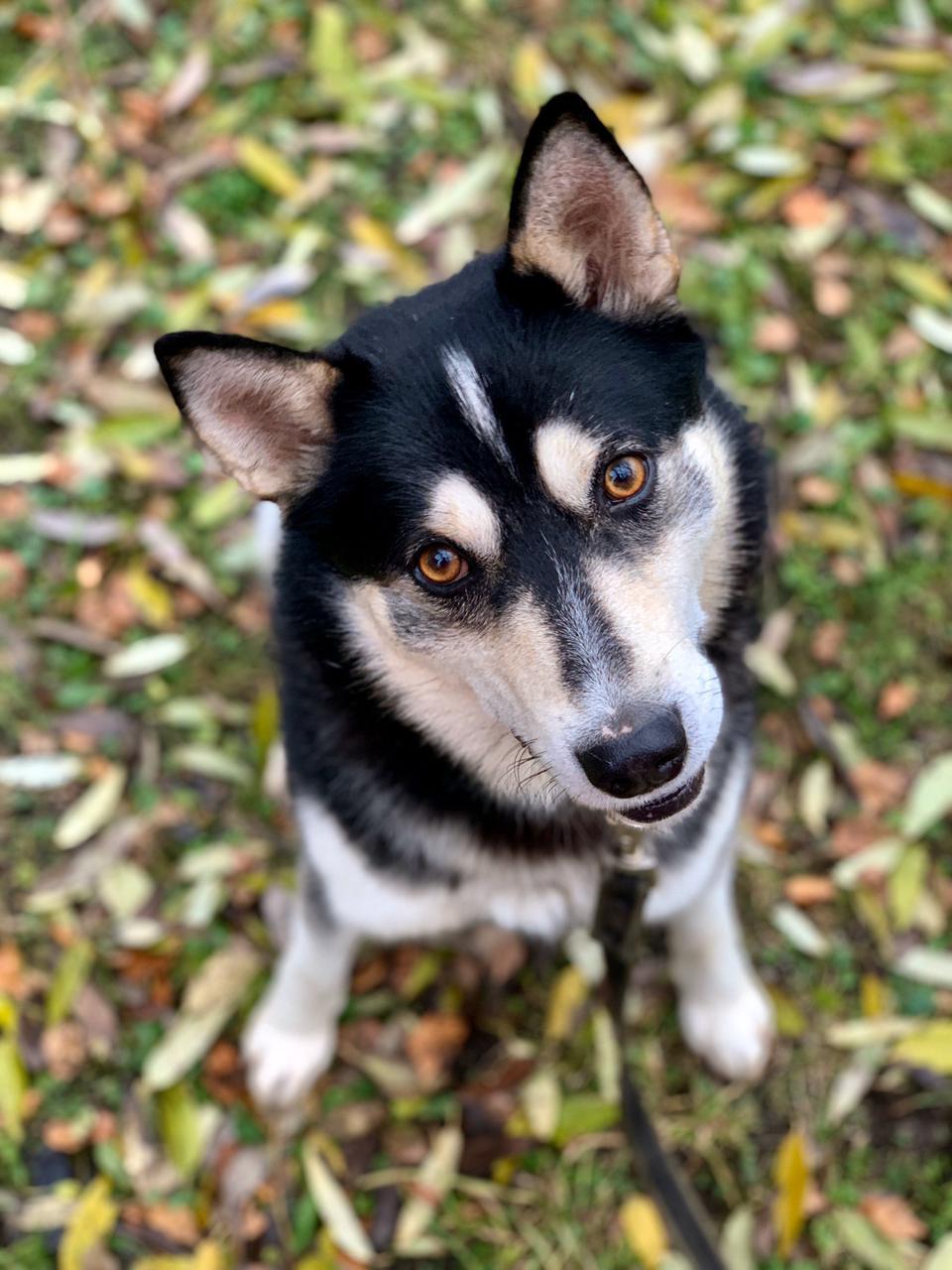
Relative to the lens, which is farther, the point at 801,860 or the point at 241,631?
the point at 241,631

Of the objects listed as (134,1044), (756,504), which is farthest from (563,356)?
(134,1044)

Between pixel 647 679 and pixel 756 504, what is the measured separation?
2.22 ft

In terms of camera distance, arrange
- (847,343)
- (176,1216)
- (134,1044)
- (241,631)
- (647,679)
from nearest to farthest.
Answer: (647,679), (176,1216), (134,1044), (241,631), (847,343)

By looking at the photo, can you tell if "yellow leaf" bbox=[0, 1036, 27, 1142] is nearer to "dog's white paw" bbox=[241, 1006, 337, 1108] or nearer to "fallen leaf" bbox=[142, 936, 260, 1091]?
"fallen leaf" bbox=[142, 936, 260, 1091]

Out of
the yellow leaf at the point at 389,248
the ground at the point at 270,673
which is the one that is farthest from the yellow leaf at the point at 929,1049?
the yellow leaf at the point at 389,248

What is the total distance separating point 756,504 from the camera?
2625 mm

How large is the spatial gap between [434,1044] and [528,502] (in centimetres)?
207

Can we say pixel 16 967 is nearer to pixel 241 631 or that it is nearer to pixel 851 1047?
pixel 241 631

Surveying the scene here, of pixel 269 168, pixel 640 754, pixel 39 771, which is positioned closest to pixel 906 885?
pixel 640 754

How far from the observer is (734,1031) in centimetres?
351

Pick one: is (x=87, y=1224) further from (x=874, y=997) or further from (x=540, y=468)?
(x=540, y=468)

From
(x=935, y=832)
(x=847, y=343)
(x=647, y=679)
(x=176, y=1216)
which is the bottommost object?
(x=176, y=1216)

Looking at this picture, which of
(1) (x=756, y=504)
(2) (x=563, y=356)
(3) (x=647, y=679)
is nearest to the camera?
(3) (x=647, y=679)

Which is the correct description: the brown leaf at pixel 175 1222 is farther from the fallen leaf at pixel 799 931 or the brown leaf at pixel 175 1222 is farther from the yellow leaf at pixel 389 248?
the yellow leaf at pixel 389 248
